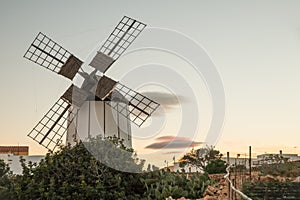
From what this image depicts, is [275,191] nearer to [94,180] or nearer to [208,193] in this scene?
[208,193]

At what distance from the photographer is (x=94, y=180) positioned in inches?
477

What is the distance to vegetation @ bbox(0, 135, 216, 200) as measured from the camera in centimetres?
1187

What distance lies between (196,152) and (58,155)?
16.1 m

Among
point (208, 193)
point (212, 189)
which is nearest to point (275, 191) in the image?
point (208, 193)

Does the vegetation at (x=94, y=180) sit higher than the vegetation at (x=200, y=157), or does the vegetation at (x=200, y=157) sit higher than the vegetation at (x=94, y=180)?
the vegetation at (x=200, y=157)

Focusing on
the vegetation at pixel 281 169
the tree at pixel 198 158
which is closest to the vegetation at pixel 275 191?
the vegetation at pixel 281 169

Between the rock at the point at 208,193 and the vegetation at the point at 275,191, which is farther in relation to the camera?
the rock at the point at 208,193

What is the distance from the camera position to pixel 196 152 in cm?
2828

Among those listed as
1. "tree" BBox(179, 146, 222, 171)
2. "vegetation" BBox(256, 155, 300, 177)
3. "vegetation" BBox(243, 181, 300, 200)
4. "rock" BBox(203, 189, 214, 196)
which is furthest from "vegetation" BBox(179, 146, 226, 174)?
"vegetation" BBox(243, 181, 300, 200)

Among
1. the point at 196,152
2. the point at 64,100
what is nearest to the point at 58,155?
the point at 64,100

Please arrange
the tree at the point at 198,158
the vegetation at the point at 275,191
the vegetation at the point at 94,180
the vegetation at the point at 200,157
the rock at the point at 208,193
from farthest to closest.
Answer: the tree at the point at 198,158 < the vegetation at the point at 200,157 < the vegetation at the point at 94,180 < the rock at the point at 208,193 < the vegetation at the point at 275,191

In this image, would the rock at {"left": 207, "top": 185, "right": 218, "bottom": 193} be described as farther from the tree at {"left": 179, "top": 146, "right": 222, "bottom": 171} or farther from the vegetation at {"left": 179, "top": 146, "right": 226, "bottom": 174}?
the tree at {"left": 179, "top": 146, "right": 222, "bottom": 171}

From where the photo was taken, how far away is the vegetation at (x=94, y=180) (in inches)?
467

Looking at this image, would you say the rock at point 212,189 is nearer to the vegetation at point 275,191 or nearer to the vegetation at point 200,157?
the vegetation at point 275,191
